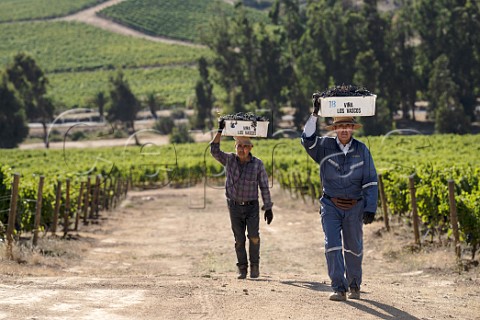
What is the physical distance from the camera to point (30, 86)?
90.1 meters

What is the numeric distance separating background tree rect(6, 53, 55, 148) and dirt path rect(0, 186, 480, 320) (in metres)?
66.7

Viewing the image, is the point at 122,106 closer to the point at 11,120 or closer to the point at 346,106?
the point at 11,120

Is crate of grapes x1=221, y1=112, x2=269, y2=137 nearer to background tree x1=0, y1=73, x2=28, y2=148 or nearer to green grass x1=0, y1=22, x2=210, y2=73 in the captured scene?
background tree x1=0, y1=73, x2=28, y2=148

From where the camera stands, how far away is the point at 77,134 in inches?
3381

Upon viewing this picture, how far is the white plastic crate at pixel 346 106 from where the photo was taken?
A: 29.5 ft

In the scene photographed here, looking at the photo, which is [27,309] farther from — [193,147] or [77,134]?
[77,134]

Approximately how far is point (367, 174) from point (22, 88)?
277ft

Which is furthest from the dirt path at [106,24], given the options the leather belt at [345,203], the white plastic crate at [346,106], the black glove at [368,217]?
the black glove at [368,217]

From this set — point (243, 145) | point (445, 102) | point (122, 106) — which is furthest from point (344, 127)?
point (122, 106)

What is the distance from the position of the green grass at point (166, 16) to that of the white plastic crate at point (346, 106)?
155 m

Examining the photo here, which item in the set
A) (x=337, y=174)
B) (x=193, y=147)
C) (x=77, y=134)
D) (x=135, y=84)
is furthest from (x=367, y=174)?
(x=135, y=84)

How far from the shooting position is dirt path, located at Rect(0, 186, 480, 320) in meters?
8.15

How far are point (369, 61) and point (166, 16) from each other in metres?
107

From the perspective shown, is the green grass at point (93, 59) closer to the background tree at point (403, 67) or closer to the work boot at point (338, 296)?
the background tree at point (403, 67)
